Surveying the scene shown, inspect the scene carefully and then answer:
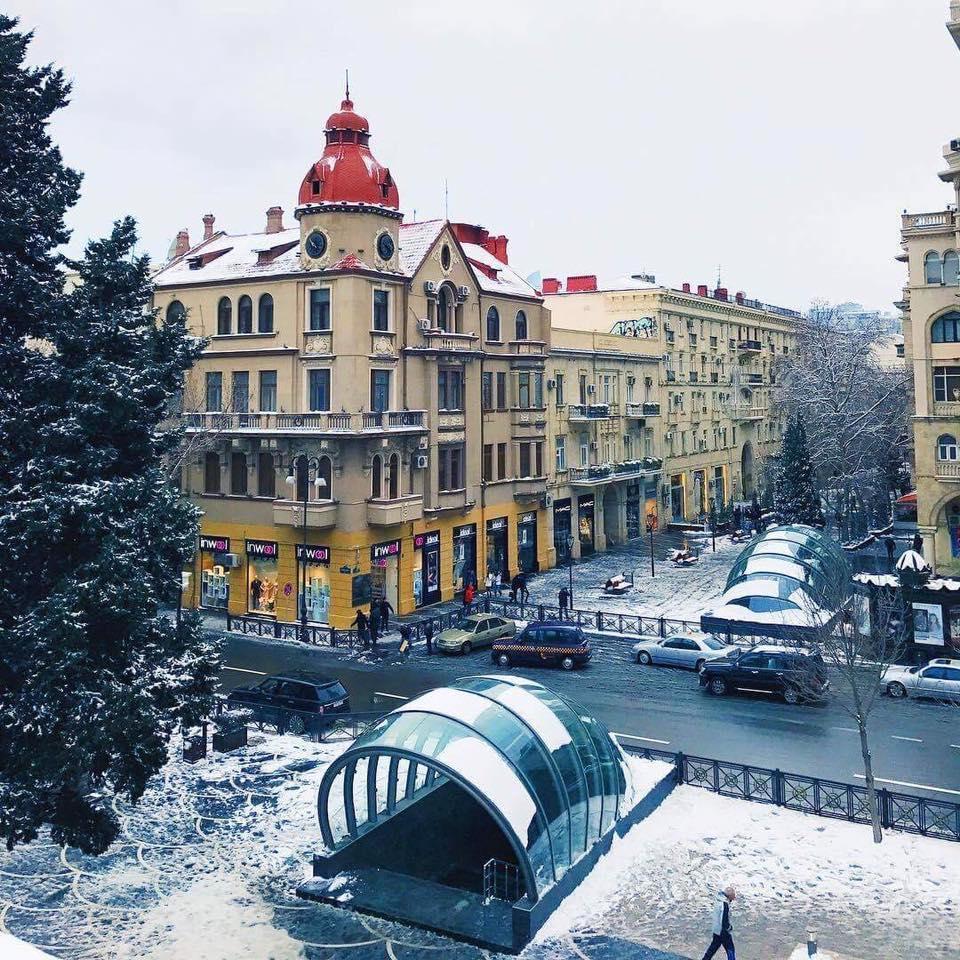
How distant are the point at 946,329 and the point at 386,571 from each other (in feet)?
93.7

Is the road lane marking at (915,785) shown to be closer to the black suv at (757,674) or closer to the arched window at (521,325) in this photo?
the black suv at (757,674)

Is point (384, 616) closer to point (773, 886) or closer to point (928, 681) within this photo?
point (928, 681)

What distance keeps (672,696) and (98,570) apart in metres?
18.3

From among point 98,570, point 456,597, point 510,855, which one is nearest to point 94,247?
point 98,570

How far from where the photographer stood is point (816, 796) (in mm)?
19734

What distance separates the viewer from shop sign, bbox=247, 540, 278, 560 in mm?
40938

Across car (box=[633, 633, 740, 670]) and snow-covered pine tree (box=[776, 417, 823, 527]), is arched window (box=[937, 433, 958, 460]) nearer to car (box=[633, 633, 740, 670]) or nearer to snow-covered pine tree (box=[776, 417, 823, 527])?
snow-covered pine tree (box=[776, 417, 823, 527])

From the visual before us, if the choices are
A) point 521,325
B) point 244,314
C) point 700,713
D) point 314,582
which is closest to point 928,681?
point 700,713

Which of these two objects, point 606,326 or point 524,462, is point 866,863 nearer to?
point 524,462

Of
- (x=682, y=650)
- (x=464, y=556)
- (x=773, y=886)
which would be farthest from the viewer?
(x=464, y=556)

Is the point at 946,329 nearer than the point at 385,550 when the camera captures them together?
No

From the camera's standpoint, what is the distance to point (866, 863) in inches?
693

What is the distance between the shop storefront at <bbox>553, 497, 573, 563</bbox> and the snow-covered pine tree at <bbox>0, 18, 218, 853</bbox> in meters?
35.6

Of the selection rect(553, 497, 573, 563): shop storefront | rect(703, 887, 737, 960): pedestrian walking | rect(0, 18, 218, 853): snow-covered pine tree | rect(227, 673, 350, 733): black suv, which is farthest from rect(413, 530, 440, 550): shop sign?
rect(703, 887, 737, 960): pedestrian walking
